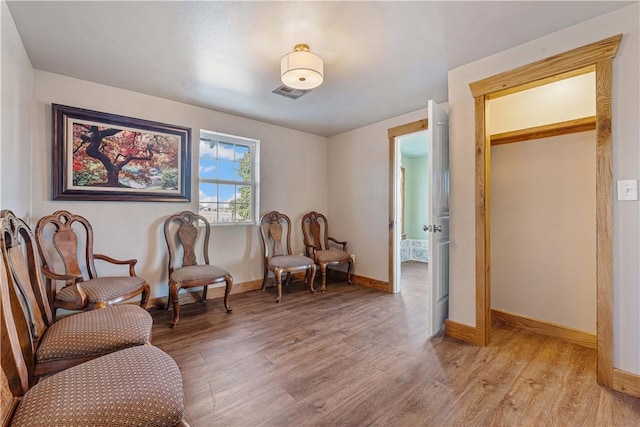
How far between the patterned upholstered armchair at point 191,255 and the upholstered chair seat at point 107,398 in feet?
5.51

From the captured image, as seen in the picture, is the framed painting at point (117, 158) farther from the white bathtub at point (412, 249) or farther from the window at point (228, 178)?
the white bathtub at point (412, 249)

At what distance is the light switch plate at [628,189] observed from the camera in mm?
1640

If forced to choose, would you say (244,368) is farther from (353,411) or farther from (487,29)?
(487,29)

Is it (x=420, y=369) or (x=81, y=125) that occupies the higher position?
(x=81, y=125)

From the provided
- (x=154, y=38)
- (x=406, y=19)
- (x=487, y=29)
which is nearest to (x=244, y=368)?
(x=154, y=38)

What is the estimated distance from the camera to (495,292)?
276 cm

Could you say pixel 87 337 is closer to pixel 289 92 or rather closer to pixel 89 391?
pixel 89 391

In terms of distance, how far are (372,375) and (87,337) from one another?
1.63 m

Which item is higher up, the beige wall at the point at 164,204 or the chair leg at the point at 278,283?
the beige wall at the point at 164,204

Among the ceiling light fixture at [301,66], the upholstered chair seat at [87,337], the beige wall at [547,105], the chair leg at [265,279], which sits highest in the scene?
the ceiling light fixture at [301,66]

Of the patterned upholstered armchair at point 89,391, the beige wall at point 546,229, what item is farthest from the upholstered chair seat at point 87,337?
the beige wall at point 546,229

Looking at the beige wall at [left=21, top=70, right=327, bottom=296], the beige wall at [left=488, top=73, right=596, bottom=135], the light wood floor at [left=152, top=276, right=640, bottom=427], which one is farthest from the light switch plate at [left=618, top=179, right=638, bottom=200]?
the beige wall at [left=21, top=70, right=327, bottom=296]

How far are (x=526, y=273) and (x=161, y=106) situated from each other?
4096 millimetres

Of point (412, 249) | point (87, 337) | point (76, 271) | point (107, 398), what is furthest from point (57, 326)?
point (412, 249)
